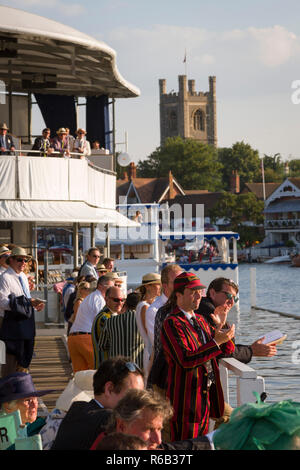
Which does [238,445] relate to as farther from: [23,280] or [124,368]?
[23,280]

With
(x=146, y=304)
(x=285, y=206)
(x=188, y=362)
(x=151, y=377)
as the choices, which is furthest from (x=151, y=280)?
(x=285, y=206)

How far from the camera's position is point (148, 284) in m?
8.96

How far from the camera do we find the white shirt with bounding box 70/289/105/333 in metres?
10.6

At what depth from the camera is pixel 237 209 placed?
12975 centimetres

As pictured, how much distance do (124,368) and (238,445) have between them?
1852 mm

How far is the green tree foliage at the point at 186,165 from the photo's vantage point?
14788 cm

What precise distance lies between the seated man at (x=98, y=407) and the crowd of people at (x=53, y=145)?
16.3 m

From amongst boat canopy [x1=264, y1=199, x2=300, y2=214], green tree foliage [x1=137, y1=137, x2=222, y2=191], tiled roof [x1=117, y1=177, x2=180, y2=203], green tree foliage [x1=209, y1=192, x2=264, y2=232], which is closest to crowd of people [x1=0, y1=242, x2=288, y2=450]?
tiled roof [x1=117, y1=177, x2=180, y2=203]

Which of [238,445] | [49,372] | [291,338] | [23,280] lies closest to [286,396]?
[49,372]

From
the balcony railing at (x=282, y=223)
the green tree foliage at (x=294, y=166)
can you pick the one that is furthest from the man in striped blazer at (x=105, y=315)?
the green tree foliage at (x=294, y=166)

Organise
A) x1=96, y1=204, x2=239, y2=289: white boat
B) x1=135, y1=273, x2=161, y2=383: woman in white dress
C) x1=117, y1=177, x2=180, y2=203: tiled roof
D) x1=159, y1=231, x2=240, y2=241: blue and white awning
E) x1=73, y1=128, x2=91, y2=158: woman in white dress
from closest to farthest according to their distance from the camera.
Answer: x1=135, y1=273, x2=161, y2=383: woman in white dress → x1=73, y1=128, x2=91, y2=158: woman in white dress → x1=159, y1=231, x2=240, y2=241: blue and white awning → x1=96, y1=204, x2=239, y2=289: white boat → x1=117, y1=177, x2=180, y2=203: tiled roof

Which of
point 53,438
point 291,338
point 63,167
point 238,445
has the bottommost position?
point 291,338

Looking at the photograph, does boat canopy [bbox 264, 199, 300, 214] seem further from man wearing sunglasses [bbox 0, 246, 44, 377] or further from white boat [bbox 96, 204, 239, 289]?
man wearing sunglasses [bbox 0, 246, 44, 377]

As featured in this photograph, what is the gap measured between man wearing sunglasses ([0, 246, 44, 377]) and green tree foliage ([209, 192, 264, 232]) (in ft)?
384
